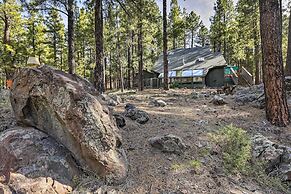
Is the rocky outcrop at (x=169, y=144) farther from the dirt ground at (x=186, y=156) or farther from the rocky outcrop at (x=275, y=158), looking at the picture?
the rocky outcrop at (x=275, y=158)

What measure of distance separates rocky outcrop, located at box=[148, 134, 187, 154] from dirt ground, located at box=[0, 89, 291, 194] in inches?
3.3

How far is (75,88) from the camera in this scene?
3.34 m

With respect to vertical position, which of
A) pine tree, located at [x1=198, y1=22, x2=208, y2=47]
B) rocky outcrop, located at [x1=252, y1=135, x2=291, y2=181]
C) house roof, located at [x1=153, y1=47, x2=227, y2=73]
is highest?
pine tree, located at [x1=198, y1=22, x2=208, y2=47]

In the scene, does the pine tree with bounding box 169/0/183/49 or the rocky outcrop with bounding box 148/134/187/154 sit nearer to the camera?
the rocky outcrop with bounding box 148/134/187/154

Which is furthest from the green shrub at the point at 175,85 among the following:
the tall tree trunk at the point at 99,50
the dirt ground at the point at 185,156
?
the dirt ground at the point at 185,156

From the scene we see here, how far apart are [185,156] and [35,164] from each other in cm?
232

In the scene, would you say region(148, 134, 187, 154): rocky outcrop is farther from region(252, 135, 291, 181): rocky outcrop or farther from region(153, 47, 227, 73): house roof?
region(153, 47, 227, 73): house roof

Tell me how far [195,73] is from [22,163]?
20642 millimetres

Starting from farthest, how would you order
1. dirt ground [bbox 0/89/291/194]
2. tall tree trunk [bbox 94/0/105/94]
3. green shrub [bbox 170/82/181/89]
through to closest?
green shrub [bbox 170/82/181/89], tall tree trunk [bbox 94/0/105/94], dirt ground [bbox 0/89/291/194]

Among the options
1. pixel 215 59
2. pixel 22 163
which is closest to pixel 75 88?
pixel 22 163

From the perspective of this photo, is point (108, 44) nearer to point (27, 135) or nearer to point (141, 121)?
point (141, 121)

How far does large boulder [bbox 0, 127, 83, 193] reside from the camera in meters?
2.79

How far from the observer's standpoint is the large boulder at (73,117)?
3.11 metres

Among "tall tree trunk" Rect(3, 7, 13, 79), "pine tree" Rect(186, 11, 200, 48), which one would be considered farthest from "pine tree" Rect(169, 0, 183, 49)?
"tall tree trunk" Rect(3, 7, 13, 79)
